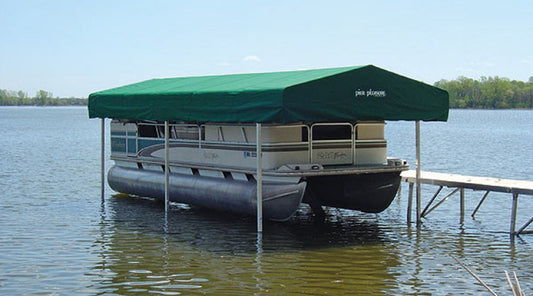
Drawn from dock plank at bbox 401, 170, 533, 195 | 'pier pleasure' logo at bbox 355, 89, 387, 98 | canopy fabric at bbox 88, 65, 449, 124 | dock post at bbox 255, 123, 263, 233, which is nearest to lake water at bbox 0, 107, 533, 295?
dock post at bbox 255, 123, 263, 233

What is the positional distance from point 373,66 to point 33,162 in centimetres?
2409

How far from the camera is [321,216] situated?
18.0 meters

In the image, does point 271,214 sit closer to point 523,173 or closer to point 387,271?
point 387,271

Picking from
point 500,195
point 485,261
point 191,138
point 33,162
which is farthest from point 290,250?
point 33,162

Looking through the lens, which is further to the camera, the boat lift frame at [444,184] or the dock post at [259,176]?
the boat lift frame at [444,184]

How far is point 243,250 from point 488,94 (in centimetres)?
14798

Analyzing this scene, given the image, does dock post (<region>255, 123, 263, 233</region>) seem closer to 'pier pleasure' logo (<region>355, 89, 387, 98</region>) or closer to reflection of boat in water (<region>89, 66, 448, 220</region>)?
reflection of boat in water (<region>89, 66, 448, 220</region>)

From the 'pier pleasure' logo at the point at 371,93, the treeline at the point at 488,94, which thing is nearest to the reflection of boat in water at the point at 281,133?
the 'pier pleasure' logo at the point at 371,93

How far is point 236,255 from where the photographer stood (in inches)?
553

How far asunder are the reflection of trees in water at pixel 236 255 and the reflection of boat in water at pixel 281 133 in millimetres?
596

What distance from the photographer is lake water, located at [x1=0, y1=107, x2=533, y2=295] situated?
1208 cm

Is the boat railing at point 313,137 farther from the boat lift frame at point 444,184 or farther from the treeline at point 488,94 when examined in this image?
the treeline at point 488,94

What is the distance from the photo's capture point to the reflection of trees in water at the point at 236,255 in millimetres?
12117

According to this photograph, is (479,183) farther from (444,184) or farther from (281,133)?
(281,133)
